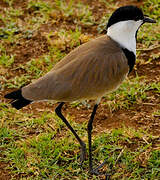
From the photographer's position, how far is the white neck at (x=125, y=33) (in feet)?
11.6

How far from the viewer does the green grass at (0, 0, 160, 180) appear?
3.67m

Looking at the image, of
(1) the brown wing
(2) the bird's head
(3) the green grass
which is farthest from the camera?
(3) the green grass

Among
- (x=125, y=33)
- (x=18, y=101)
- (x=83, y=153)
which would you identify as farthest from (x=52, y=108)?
(x=125, y=33)

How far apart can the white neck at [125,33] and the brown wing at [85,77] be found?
93mm

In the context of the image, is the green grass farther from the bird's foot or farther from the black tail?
the black tail

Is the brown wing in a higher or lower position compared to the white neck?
lower

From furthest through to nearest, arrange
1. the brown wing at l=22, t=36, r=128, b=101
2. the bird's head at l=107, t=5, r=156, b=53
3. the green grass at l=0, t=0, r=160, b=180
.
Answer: the green grass at l=0, t=0, r=160, b=180
the bird's head at l=107, t=5, r=156, b=53
the brown wing at l=22, t=36, r=128, b=101

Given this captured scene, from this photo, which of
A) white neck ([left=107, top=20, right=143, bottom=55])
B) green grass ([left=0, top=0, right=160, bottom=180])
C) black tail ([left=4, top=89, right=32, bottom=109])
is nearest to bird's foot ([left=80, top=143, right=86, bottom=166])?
green grass ([left=0, top=0, right=160, bottom=180])

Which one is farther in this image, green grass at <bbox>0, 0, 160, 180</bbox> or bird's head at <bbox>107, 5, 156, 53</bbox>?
green grass at <bbox>0, 0, 160, 180</bbox>

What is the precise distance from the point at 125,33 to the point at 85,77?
1.85ft

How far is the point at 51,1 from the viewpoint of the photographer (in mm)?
6309

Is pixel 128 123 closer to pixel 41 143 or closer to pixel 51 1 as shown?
pixel 41 143

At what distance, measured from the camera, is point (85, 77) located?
11.3ft

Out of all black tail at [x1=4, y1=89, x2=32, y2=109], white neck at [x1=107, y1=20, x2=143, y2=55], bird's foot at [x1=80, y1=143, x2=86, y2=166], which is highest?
white neck at [x1=107, y1=20, x2=143, y2=55]
